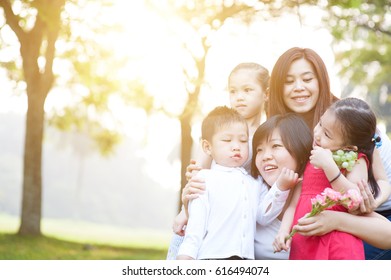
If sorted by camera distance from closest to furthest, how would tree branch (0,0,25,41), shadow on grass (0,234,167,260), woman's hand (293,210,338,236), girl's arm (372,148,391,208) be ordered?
1. woman's hand (293,210,338,236)
2. girl's arm (372,148,391,208)
3. shadow on grass (0,234,167,260)
4. tree branch (0,0,25,41)

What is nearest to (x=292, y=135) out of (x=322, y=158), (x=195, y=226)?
(x=322, y=158)

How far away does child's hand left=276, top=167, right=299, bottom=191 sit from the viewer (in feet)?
10.9

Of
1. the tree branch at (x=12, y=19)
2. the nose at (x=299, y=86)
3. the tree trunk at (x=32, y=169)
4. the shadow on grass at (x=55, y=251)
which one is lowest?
the shadow on grass at (x=55, y=251)

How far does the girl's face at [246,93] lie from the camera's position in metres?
4.15

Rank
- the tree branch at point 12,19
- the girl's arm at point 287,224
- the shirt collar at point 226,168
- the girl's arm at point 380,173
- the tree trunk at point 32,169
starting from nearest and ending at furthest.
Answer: the girl's arm at point 287,224 < the girl's arm at point 380,173 < the shirt collar at point 226,168 < the tree branch at point 12,19 < the tree trunk at point 32,169

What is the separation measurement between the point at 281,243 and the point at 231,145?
0.66 metres

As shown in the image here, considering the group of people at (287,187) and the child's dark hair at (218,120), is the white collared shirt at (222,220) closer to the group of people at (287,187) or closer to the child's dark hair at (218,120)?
the group of people at (287,187)

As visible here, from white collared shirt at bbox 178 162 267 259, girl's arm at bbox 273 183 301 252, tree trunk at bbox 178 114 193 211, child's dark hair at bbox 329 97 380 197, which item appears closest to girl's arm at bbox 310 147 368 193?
child's dark hair at bbox 329 97 380 197

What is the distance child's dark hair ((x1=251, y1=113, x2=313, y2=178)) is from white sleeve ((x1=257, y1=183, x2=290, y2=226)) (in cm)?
25

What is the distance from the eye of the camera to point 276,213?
3.41 m

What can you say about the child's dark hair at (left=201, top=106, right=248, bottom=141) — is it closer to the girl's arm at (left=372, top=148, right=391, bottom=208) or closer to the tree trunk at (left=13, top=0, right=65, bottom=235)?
the girl's arm at (left=372, top=148, right=391, bottom=208)

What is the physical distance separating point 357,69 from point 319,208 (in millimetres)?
15402

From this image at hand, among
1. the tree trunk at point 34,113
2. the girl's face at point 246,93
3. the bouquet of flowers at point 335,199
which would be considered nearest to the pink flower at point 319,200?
the bouquet of flowers at point 335,199
